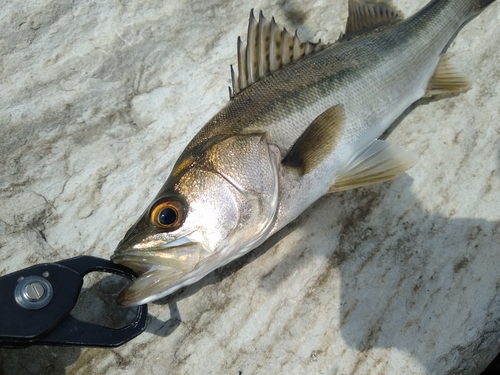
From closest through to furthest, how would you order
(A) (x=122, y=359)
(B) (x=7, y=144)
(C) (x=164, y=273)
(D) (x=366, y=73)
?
(C) (x=164, y=273), (A) (x=122, y=359), (D) (x=366, y=73), (B) (x=7, y=144)

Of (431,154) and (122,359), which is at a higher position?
(122,359)

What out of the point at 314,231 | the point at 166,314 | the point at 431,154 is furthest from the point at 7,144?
the point at 431,154

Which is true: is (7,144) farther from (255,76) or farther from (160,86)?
(255,76)

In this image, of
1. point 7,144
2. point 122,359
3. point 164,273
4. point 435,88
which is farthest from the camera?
point 435,88

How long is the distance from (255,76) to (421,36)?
3.46 feet

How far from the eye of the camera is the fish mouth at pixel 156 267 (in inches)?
69.0

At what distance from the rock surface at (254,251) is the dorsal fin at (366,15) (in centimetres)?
31

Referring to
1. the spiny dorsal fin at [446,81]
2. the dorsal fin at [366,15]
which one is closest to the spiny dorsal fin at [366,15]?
the dorsal fin at [366,15]

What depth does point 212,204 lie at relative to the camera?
1827mm

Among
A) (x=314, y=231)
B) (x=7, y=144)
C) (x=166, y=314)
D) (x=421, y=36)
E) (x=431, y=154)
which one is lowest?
(x=431, y=154)

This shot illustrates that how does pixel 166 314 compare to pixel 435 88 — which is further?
pixel 435 88

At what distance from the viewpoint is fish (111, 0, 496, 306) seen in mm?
1793

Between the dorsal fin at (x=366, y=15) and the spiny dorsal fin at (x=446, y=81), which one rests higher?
the dorsal fin at (x=366, y=15)

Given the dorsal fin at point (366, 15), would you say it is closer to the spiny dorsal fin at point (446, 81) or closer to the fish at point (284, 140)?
the fish at point (284, 140)
